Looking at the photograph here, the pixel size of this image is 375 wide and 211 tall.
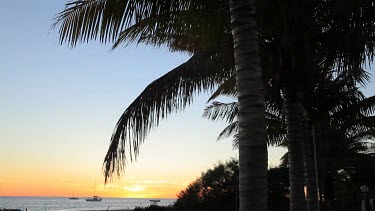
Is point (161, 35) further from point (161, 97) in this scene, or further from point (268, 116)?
point (268, 116)

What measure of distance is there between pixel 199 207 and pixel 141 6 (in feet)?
72.9

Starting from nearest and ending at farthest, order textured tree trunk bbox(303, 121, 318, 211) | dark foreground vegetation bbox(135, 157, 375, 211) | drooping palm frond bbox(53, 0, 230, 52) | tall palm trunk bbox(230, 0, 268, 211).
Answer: tall palm trunk bbox(230, 0, 268, 211), drooping palm frond bbox(53, 0, 230, 52), textured tree trunk bbox(303, 121, 318, 211), dark foreground vegetation bbox(135, 157, 375, 211)

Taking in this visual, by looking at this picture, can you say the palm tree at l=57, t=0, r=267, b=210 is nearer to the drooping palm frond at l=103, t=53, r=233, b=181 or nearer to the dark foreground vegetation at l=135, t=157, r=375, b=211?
the drooping palm frond at l=103, t=53, r=233, b=181

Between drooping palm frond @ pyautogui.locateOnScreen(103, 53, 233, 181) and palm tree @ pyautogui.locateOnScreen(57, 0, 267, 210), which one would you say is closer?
palm tree @ pyautogui.locateOnScreen(57, 0, 267, 210)

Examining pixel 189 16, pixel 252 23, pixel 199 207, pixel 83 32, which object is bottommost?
pixel 199 207

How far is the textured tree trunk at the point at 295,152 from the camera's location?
8.94m

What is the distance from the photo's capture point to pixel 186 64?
402 inches

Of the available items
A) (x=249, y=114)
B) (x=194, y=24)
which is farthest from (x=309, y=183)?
(x=249, y=114)

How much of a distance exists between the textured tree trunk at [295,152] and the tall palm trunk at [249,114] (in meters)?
4.49

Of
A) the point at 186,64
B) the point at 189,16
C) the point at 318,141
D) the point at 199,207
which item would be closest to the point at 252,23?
the point at 189,16

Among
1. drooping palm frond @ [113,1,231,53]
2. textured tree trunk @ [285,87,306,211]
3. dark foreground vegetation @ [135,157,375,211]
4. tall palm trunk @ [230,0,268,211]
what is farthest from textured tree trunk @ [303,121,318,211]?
dark foreground vegetation @ [135,157,375,211]

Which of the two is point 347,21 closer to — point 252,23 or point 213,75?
point 213,75

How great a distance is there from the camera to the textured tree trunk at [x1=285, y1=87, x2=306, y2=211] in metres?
8.94

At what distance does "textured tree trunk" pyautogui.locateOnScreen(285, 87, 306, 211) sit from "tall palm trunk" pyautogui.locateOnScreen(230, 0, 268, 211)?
4486 mm
